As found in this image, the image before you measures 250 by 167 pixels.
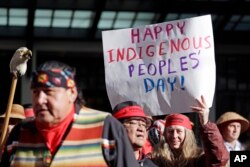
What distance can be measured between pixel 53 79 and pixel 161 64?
311 cm

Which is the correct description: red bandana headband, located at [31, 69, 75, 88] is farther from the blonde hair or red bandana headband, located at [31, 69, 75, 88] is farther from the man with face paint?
the blonde hair

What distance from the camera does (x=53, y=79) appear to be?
15.0 feet

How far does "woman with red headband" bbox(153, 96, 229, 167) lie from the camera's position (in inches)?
246

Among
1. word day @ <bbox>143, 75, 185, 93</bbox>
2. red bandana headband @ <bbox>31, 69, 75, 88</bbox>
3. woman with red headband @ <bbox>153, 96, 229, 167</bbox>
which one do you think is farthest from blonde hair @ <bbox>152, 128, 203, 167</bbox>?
red bandana headband @ <bbox>31, 69, 75, 88</bbox>

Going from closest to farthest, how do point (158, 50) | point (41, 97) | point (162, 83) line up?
1. point (41, 97)
2. point (162, 83)
3. point (158, 50)

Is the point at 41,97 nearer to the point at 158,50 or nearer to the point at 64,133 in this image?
the point at 64,133

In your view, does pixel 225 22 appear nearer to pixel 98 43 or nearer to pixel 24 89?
pixel 98 43

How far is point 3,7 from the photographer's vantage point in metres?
20.2

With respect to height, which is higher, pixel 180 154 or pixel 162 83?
pixel 162 83

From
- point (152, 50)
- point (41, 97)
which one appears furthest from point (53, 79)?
point (152, 50)

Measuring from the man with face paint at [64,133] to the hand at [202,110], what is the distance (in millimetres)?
1823

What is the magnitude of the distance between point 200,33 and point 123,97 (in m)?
0.75

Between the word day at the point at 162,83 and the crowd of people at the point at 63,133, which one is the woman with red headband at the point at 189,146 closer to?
the word day at the point at 162,83

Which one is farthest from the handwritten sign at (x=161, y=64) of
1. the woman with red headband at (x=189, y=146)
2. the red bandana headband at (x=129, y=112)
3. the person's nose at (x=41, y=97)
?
the person's nose at (x=41, y=97)
